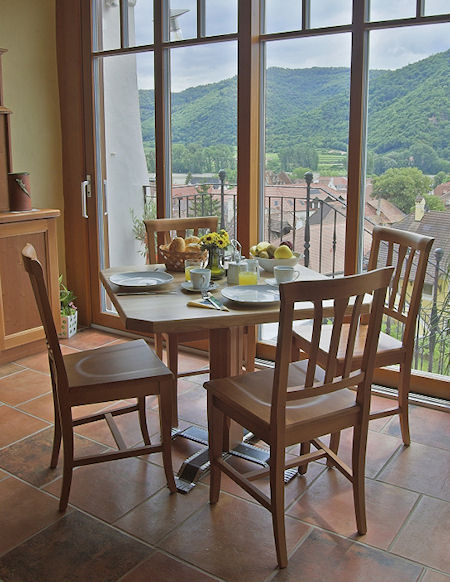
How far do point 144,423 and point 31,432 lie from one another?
0.60m

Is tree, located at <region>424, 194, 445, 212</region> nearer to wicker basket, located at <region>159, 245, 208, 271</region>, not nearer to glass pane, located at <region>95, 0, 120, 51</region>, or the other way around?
wicker basket, located at <region>159, 245, 208, 271</region>

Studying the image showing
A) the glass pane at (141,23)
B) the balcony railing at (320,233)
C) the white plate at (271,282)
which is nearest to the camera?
the white plate at (271,282)

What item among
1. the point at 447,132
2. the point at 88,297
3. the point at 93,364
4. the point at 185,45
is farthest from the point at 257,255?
the point at 88,297

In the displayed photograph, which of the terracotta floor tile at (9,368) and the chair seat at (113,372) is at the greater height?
the chair seat at (113,372)

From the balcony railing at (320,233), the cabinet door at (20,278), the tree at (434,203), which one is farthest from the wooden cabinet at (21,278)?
the tree at (434,203)

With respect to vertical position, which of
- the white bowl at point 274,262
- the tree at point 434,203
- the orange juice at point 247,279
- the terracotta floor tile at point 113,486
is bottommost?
the terracotta floor tile at point 113,486

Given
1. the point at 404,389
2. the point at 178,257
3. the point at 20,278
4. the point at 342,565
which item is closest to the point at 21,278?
the point at 20,278

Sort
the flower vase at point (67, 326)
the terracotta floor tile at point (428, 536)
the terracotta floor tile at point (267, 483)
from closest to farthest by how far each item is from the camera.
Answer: the terracotta floor tile at point (428, 536)
the terracotta floor tile at point (267, 483)
the flower vase at point (67, 326)

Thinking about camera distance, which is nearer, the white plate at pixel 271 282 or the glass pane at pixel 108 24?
the white plate at pixel 271 282

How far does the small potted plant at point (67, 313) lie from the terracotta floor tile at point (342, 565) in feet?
8.53

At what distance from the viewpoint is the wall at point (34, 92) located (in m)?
4.07

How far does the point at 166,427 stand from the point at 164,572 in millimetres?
536

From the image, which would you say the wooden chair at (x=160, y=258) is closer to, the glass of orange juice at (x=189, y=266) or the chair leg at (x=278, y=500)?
the glass of orange juice at (x=189, y=266)

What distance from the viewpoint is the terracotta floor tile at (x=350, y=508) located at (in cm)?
Result: 226
